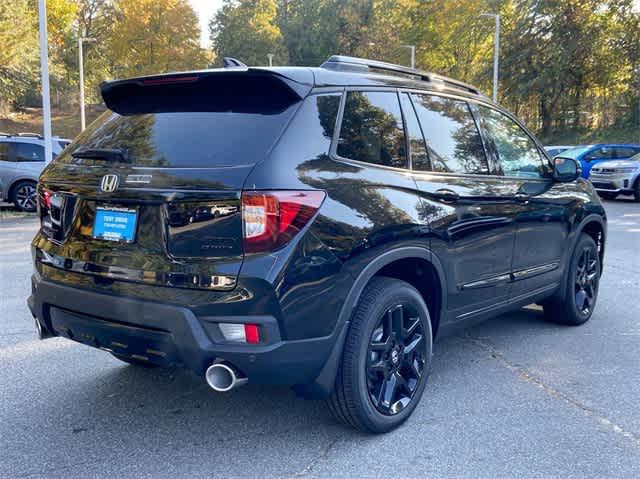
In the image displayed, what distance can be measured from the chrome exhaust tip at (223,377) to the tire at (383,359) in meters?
0.55

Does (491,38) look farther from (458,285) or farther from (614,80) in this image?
(458,285)

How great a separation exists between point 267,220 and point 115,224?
782mm

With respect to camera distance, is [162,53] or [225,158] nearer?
[225,158]

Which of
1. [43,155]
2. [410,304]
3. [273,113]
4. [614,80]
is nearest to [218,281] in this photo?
[273,113]

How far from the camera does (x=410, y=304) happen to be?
3.43 metres

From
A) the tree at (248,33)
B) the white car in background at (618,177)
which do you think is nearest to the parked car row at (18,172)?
the white car in background at (618,177)

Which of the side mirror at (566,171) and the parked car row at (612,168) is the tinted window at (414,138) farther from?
the parked car row at (612,168)

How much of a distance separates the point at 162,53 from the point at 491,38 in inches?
828

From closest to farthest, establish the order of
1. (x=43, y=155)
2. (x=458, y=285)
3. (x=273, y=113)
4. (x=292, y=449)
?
(x=273, y=113)
(x=292, y=449)
(x=458, y=285)
(x=43, y=155)

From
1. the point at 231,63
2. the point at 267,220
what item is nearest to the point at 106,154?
the point at 231,63

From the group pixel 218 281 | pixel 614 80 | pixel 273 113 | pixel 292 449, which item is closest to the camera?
pixel 218 281

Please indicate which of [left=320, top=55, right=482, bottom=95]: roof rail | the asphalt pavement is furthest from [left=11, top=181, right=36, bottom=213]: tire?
[left=320, top=55, right=482, bottom=95]: roof rail

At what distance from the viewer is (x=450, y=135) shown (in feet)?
13.0

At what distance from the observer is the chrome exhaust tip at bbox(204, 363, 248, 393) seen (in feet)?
9.12
